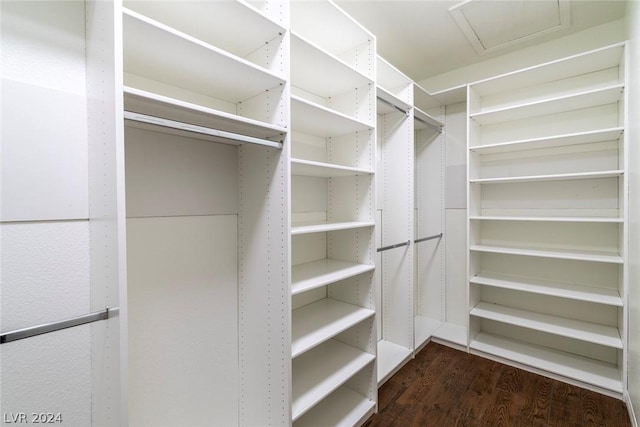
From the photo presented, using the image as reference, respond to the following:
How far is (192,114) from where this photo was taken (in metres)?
1.07

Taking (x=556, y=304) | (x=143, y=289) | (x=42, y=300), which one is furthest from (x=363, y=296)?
(x=556, y=304)

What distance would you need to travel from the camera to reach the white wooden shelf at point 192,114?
0.92 m

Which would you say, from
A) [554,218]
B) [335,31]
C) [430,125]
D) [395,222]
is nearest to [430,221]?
[395,222]

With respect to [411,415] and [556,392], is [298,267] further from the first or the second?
[556,392]

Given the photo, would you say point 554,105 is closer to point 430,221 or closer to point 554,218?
point 554,218

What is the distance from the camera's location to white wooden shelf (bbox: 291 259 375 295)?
150 centimetres

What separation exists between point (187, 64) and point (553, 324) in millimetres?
3111

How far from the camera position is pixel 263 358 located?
1.47 metres

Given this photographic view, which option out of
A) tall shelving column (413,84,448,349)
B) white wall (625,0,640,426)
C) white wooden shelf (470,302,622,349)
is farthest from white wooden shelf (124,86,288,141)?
white wooden shelf (470,302,622,349)

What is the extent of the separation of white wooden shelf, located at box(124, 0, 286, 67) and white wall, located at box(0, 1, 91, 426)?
0.29 metres

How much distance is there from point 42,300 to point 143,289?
0.33m

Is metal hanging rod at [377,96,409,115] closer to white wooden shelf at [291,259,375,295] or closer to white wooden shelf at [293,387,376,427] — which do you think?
white wooden shelf at [291,259,375,295]

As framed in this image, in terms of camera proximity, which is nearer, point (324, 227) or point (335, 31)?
point (324, 227)

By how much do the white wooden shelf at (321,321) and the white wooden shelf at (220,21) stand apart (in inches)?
58.9
